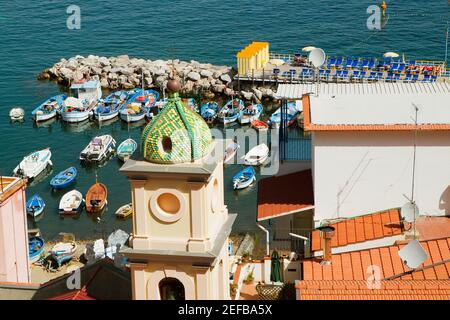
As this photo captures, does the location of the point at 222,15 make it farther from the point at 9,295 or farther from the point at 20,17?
the point at 9,295

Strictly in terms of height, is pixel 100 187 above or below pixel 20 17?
below

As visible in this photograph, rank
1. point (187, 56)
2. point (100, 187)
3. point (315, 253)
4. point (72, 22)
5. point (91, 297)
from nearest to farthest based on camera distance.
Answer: point (91, 297) → point (315, 253) → point (100, 187) → point (187, 56) → point (72, 22)

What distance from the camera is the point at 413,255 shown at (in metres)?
26.3

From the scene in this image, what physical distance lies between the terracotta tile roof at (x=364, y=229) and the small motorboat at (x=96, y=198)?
24.1 m

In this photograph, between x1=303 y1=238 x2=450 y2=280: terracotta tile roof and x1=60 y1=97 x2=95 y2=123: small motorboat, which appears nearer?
x1=303 y1=238 x2=450 y2=280: terracotta tile roof

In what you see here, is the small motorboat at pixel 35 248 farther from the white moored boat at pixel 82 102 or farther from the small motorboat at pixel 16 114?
the small motorboat at pixel 16 114

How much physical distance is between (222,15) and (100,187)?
192 feet

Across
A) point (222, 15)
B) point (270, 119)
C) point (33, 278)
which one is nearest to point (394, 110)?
point (33, 278)

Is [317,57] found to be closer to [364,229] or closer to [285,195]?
[285,195]

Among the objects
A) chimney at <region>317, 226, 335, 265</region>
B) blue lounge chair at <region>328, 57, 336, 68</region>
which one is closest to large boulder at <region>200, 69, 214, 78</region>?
blue lounge chair at <region>328, 57, 336, 68</region>

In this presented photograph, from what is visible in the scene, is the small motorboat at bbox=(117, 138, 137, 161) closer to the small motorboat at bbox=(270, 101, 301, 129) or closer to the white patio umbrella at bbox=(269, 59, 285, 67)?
the small motorboat at bbox=(270, 101, 301, 129)

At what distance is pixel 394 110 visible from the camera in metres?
34.9

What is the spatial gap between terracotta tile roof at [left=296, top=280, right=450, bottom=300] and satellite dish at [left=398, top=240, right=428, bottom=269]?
0.83m

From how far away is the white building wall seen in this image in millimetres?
33719
